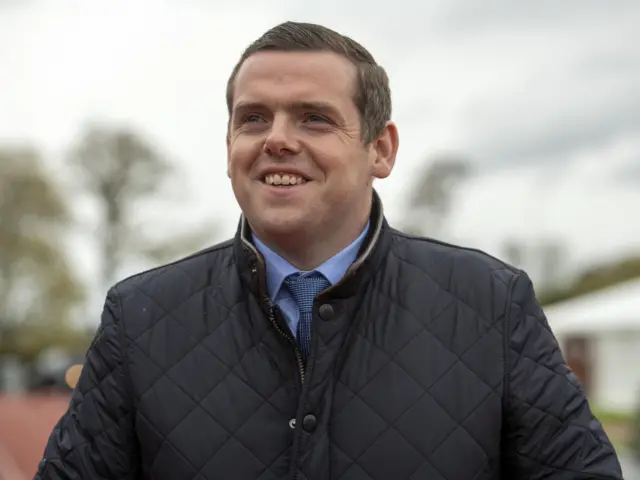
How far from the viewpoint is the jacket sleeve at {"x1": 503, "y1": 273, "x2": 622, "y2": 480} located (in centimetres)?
228

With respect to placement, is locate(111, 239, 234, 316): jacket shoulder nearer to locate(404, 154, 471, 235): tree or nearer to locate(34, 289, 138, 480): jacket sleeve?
locate(34, 289, 138, 480): jacket sleeve

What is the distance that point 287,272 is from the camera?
2486mm

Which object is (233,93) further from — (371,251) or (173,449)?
(173,449)

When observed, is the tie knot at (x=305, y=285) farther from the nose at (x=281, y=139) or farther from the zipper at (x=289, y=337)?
the nose at (x=281, y=139)

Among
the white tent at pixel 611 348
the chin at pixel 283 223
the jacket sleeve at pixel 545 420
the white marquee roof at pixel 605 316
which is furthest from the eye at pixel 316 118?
the white tent at pixel 611 348

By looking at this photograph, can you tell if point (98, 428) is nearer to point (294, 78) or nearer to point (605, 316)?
point (294, 78)

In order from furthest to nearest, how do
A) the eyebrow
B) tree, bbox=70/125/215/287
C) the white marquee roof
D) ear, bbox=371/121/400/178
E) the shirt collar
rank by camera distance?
tree, bbox=70/125/215/287 → the white marquee roof → ear, bbox=371/121/400/178 → the shirt collar → the eyebrow

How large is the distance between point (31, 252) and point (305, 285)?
40339mm

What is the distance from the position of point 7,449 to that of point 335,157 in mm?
14363

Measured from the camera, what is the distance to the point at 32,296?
42656mm

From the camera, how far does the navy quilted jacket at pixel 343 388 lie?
230 centimetres

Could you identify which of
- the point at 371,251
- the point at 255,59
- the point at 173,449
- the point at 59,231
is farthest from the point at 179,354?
the point at 59,231

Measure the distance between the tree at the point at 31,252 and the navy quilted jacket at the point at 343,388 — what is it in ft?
131

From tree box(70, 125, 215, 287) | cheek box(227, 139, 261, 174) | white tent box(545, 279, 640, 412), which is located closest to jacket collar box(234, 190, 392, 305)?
→ cheek box(227, 139, 261, 174)
